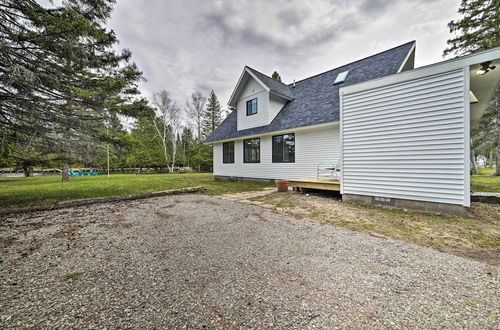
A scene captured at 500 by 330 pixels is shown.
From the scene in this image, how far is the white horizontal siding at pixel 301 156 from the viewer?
7.62 meters

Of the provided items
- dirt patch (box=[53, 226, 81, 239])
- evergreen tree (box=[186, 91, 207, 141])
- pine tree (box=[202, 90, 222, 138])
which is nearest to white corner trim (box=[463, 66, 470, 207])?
dirt patch (box=[53, 226, 81, 239])

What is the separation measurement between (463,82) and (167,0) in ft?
36.6

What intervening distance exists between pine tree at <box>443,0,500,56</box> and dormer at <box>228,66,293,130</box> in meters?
11.7

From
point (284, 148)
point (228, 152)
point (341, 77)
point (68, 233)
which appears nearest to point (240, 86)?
point (228, 152)

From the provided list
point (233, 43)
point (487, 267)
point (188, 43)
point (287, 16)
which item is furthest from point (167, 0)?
point (487, 267)

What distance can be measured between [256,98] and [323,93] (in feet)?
11.8

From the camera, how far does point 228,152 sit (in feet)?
40.6

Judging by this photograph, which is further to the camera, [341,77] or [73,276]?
[341,77]

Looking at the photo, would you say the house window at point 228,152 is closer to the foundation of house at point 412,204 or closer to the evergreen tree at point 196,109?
the foundation of house at point 412,204

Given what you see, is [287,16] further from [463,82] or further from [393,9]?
[463,82]

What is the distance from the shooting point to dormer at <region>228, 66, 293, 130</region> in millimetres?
10094

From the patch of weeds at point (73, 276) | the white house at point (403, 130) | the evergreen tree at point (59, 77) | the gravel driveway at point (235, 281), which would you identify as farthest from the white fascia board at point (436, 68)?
the evergreen tree at point (59, 77)

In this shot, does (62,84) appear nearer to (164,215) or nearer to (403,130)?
(164,215)

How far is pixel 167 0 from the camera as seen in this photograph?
8531mm
